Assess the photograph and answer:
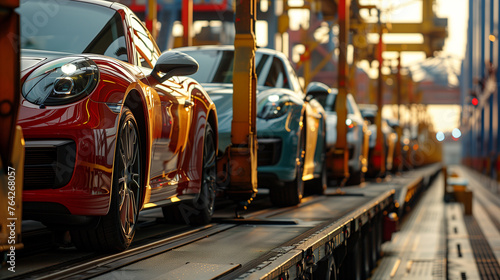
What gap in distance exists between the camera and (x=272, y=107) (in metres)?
8.23

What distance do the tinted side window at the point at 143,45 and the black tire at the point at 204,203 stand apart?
821mm

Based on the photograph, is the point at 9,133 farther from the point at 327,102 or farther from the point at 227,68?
the point at 327,102

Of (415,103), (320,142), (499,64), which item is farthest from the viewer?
(415,103)

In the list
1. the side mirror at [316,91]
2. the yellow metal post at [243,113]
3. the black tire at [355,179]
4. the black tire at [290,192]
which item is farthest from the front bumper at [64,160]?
the black tire at [355,179]

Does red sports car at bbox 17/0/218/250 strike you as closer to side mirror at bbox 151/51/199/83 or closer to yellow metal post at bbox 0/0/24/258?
side mirror at bbox 151/51/199/83

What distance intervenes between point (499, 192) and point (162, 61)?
117 ft

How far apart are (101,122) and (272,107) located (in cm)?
417

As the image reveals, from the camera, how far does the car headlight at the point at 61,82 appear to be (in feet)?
13.3

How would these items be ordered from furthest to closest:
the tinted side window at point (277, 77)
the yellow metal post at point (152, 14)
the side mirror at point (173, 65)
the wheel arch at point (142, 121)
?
the yellow metal post at point (152, 14) → the tinted side window at point (277, 77) → the side mirror at point (173, 65) → the wheel arch at point (142, 121)

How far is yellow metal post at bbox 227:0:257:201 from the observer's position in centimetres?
700

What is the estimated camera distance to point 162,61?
502 cm

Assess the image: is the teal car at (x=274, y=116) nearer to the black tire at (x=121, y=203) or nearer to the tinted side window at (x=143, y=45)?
the tinted side window at (x=143, y=45)

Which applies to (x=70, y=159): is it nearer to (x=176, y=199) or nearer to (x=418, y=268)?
(x=176, y=199)

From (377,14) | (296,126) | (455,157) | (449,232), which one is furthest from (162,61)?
(455,157)
